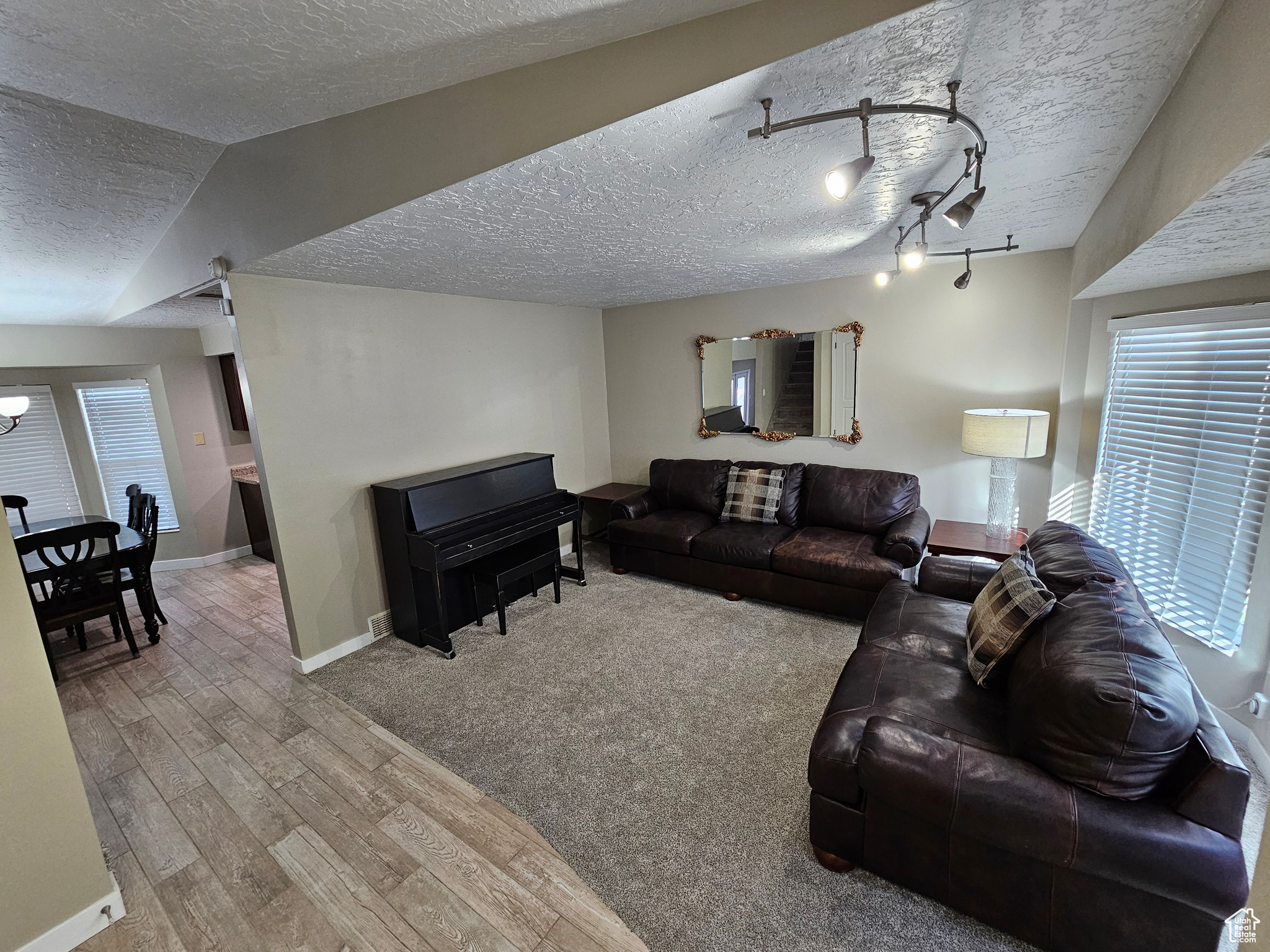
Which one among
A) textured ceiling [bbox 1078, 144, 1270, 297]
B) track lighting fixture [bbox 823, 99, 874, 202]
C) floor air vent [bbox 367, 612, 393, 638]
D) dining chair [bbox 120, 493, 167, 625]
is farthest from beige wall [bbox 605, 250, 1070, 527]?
dining chair [bbox 120, 493, 167, 625]

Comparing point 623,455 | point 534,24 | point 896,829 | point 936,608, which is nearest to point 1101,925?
point 896,829

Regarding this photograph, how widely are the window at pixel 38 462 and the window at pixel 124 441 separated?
237 millimetres

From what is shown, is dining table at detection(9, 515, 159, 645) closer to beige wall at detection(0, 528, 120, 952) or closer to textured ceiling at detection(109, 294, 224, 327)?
textured ceiling at detection(109, 294, 224, 327)

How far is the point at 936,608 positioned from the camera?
7.80ft

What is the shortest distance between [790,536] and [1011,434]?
1.46m

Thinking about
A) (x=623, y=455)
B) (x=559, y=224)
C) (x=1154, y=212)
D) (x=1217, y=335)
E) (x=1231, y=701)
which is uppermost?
(x=559, y=224)

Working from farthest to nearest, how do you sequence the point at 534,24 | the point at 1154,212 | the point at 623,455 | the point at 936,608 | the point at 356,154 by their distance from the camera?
the point at 623,455 → the point at 936,608 → the point at 356,154 → the point at 1154,212 → the point at 534,24

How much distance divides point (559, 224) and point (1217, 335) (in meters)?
2.75

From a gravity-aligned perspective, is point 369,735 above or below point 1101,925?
below

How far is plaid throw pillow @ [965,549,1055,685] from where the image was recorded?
1.75 metres

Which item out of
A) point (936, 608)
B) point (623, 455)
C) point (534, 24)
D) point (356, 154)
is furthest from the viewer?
point (623, 455)

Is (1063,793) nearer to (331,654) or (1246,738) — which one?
(1246,738)

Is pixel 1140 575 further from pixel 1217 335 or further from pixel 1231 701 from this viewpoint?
pixel 1217 335

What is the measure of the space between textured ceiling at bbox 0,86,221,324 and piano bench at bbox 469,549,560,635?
8.36 feet
